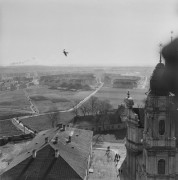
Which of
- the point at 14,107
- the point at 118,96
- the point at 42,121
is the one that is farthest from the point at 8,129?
the point at 118,96

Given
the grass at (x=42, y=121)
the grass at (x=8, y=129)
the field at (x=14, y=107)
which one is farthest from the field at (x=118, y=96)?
the grass at (x=8, y=129)

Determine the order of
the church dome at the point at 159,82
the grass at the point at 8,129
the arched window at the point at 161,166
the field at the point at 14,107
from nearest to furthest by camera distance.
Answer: the church dome at the point at 159,82
the arched window at the point at 161,166
the grass at the point at 8,129
the field at the point at 14,107

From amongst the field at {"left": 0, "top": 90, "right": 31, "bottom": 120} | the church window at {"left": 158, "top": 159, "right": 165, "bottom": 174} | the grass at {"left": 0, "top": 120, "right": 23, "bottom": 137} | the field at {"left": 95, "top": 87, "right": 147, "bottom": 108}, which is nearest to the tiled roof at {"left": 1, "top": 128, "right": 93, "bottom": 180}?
the church window at {"left": 158, "top": 159, "right": 165, "bottom": 174}

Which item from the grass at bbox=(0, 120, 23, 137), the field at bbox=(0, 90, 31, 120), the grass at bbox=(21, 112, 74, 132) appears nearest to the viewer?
the grass at bbox=(0, 120, 23, 137)

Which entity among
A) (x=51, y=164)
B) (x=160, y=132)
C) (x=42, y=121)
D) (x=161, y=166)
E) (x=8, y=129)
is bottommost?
(x=8, y=129)

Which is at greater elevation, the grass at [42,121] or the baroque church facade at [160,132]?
the baroque church facade at [160,132]

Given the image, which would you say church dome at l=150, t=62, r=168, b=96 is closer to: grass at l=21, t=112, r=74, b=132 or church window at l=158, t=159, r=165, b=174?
church window at l=158, t=159, r=165, b=174

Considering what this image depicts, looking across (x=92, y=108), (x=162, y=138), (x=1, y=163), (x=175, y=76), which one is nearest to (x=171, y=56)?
(x=175, y=76)

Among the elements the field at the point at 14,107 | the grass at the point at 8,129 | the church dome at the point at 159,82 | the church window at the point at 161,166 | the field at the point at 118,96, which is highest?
the church dome at the point at 159,82

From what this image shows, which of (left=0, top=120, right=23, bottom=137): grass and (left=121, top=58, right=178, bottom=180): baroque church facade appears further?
(left=0, top=120, right=23, bottom=137): grass

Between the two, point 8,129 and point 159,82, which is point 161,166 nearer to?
point 159,82

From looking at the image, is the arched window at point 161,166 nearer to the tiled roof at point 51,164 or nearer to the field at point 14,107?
the tiled roof at point 51,164
